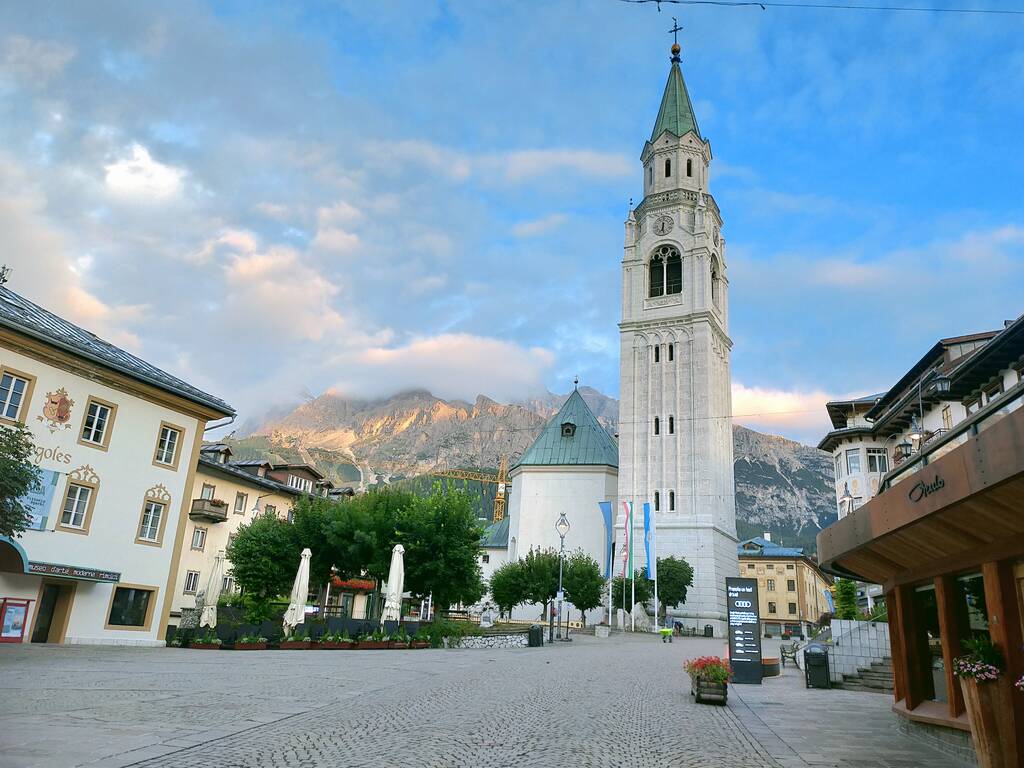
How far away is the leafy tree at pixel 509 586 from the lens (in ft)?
185

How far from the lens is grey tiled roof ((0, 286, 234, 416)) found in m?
24.4

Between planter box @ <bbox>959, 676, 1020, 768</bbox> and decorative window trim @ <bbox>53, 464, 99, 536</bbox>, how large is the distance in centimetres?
2649

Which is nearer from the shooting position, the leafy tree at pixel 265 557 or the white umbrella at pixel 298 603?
the white umbrella at pixel 298 603

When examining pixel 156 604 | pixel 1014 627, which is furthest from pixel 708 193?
pixel 1014 627

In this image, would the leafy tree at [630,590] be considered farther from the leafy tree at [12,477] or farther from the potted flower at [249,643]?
the leafy tree at [12,477]

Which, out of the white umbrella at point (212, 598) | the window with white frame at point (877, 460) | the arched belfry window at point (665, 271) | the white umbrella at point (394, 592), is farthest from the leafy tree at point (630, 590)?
the white umbrella at point (212, 598)

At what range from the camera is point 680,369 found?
68.8 meters

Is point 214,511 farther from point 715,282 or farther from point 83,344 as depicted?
point 715,282

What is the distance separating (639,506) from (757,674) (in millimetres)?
43662

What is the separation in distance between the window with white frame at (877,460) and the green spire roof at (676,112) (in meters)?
44.1

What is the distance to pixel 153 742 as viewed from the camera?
8648mm

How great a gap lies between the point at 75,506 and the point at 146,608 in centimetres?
501

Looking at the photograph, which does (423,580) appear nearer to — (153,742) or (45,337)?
(45,337)

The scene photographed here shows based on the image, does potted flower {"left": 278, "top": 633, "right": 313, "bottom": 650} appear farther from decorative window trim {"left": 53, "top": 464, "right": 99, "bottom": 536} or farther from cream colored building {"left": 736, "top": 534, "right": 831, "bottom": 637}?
cream colored building {"left": 736, "top": 534, "right": 831, "bottom": 637}
